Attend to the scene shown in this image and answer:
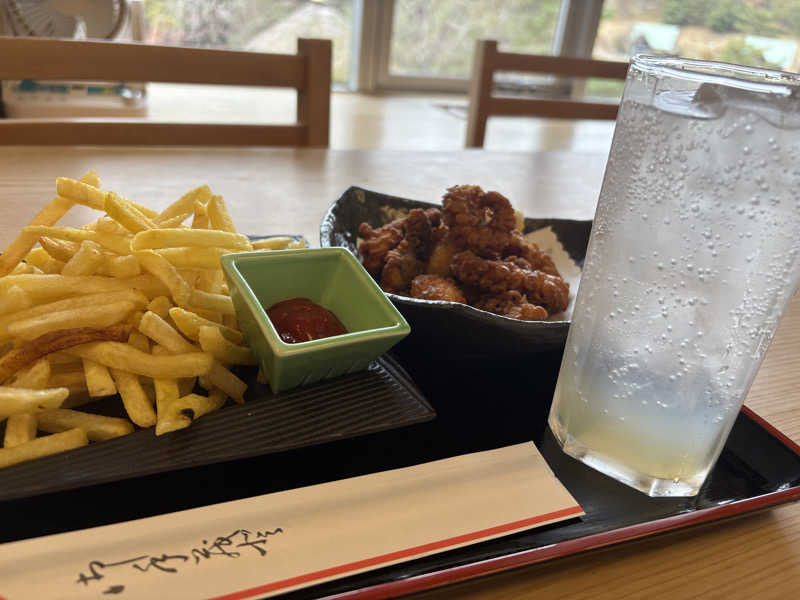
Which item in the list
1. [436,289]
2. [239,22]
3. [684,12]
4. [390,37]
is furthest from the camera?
[684,12]

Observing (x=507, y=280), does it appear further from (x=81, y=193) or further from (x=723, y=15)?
(x=723, y=15)

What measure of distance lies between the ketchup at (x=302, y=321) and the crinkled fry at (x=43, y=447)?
26 cm

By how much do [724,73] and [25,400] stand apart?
77 cm

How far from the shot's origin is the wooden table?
619 millimetres

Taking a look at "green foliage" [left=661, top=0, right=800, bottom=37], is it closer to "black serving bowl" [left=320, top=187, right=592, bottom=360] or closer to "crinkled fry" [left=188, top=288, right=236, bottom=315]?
"black serving bowl" [left=320, top=187, right=592, bottom=360]

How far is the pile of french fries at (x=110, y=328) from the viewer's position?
27.3 inches

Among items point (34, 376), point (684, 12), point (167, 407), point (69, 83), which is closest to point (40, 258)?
point (34, 376)

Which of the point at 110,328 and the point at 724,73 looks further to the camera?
the point at 110,328

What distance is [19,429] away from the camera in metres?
0.65

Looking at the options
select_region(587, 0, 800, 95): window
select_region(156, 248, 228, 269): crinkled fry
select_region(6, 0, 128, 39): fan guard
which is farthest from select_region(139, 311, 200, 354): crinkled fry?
select_region(587, 0, 800, 95): window

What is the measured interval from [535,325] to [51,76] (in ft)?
5.35

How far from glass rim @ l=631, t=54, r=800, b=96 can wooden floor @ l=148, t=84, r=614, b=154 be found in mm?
3110

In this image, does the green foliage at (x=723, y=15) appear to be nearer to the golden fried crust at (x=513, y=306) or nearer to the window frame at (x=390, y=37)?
the window frame at (x=390, y=37)

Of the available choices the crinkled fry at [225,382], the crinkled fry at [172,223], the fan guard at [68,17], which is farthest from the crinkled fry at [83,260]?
the fan guard at [68,17]
